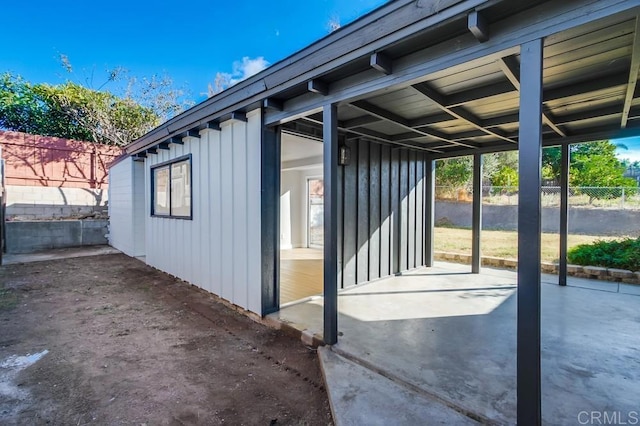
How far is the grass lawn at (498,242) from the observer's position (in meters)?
6.56

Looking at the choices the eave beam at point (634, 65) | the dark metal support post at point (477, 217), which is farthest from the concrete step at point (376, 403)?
the dark metal support post at point (477, 217)

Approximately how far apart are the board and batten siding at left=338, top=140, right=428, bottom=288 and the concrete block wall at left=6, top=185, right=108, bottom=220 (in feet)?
32.3

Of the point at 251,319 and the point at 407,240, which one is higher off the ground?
the point at 407,240

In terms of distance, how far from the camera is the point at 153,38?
12.7 meters

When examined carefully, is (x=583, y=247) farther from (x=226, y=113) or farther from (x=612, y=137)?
(x=226, y=113)

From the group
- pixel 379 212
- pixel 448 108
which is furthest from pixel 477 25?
pixel 379 212

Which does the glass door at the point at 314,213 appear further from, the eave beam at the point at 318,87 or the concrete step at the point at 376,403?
the concrete step at the point at 376,403

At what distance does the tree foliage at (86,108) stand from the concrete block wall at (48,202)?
3.57 meters

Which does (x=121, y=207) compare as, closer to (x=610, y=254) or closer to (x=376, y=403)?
(x=376, y=403)

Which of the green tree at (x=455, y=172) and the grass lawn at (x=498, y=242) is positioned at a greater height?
the green tree at (x=455, y=172)

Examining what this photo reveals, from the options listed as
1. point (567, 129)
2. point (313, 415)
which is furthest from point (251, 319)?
point (567, 129)

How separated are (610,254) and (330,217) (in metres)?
5.50

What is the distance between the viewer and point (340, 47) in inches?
95.4

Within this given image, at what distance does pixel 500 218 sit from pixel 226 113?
8.22m
